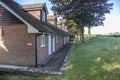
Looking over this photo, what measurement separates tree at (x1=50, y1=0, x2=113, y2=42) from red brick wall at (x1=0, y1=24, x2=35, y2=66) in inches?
797

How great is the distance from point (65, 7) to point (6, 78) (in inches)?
1039

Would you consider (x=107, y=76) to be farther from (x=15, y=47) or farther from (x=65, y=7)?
(x=65, y=7)

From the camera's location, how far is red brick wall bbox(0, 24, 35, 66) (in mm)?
15195

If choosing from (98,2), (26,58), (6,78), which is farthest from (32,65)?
(98,2)

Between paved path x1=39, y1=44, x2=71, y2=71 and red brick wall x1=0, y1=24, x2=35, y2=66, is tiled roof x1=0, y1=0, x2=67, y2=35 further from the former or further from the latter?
paved path x1=39, y1=44, x2=71, y2=71

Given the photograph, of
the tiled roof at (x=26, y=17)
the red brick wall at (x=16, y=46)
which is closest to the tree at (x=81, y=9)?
the tiled roof at (x=26, y=17)

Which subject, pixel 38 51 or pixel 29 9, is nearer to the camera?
pixel 38 51

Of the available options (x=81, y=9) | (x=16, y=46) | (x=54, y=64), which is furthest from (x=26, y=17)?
(x=81, y=9)

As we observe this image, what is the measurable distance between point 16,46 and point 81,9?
20986 millimetres

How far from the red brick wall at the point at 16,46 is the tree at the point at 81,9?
20237 millimetres

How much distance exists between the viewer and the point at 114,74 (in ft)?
33.0

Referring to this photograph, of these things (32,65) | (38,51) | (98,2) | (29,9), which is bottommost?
(32,65)

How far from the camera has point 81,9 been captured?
34094mm

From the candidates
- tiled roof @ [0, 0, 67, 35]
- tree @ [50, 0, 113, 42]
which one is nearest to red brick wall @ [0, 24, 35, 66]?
tiled roof @ [0, 0, 67, 35]
